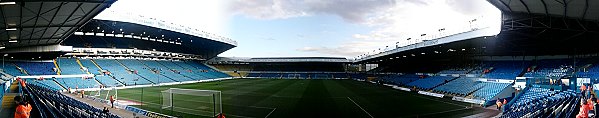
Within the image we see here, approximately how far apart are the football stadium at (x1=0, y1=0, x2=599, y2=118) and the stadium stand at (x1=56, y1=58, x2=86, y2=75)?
0.52ft

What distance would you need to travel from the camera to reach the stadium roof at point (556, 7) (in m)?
13.1

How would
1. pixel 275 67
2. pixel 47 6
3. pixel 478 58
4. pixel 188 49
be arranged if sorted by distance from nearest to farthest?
pixel 47 6, pixel 478 58, pixel 188 49, pixel 275 67

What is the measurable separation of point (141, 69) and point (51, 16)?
3802 centimetres

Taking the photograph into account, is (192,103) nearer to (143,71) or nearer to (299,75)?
(143,71)

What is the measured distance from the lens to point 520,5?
15.7 meters

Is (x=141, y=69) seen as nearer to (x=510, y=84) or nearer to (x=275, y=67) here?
(x=275, y=67)

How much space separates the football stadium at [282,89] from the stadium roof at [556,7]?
48 mm

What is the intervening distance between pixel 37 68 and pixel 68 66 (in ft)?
17.4

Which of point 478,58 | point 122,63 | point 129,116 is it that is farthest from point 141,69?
point 478,58

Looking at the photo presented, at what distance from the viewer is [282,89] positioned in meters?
37.8

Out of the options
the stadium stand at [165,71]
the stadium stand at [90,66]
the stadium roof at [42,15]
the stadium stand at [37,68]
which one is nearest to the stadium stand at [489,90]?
the stadium roof at [42,15]

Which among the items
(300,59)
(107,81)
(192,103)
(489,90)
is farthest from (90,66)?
(489,90)

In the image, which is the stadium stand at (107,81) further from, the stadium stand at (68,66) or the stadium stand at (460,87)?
the stadium stand at (460,87)

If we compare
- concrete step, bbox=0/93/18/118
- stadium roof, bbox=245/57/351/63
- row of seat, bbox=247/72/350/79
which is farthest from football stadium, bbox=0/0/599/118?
row of seat, bbox=247/72/350/79
